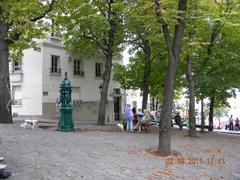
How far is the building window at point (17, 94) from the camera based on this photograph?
38.7m

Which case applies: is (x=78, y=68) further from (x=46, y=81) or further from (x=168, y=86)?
(x=168, y=86)

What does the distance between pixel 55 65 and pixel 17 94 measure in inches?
158

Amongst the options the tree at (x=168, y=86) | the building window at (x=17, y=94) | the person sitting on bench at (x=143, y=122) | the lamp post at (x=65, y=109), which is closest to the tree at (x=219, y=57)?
the person sitting on bench at (x=143, y=122)

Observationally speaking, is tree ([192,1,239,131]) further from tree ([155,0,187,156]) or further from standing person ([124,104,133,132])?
tree ([155,0,187,156])

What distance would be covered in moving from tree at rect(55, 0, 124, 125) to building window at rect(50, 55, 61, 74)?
6212 mm

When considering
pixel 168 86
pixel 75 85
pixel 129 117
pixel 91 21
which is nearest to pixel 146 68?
pixel 91 21

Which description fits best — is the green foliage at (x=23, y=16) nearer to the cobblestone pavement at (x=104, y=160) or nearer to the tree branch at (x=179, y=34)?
the cobblestone pavement at (x=104, y=160)

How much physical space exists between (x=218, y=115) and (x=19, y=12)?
57.6m

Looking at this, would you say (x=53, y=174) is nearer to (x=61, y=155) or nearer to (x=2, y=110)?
(x=61, y=155)

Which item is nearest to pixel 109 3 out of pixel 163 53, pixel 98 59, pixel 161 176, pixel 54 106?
pixel 163 53

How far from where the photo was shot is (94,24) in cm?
2834

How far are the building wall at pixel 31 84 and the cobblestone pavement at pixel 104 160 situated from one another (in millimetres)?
19782

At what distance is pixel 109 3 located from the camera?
29469 millimetres

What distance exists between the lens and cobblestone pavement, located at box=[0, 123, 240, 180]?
36.4 ft
